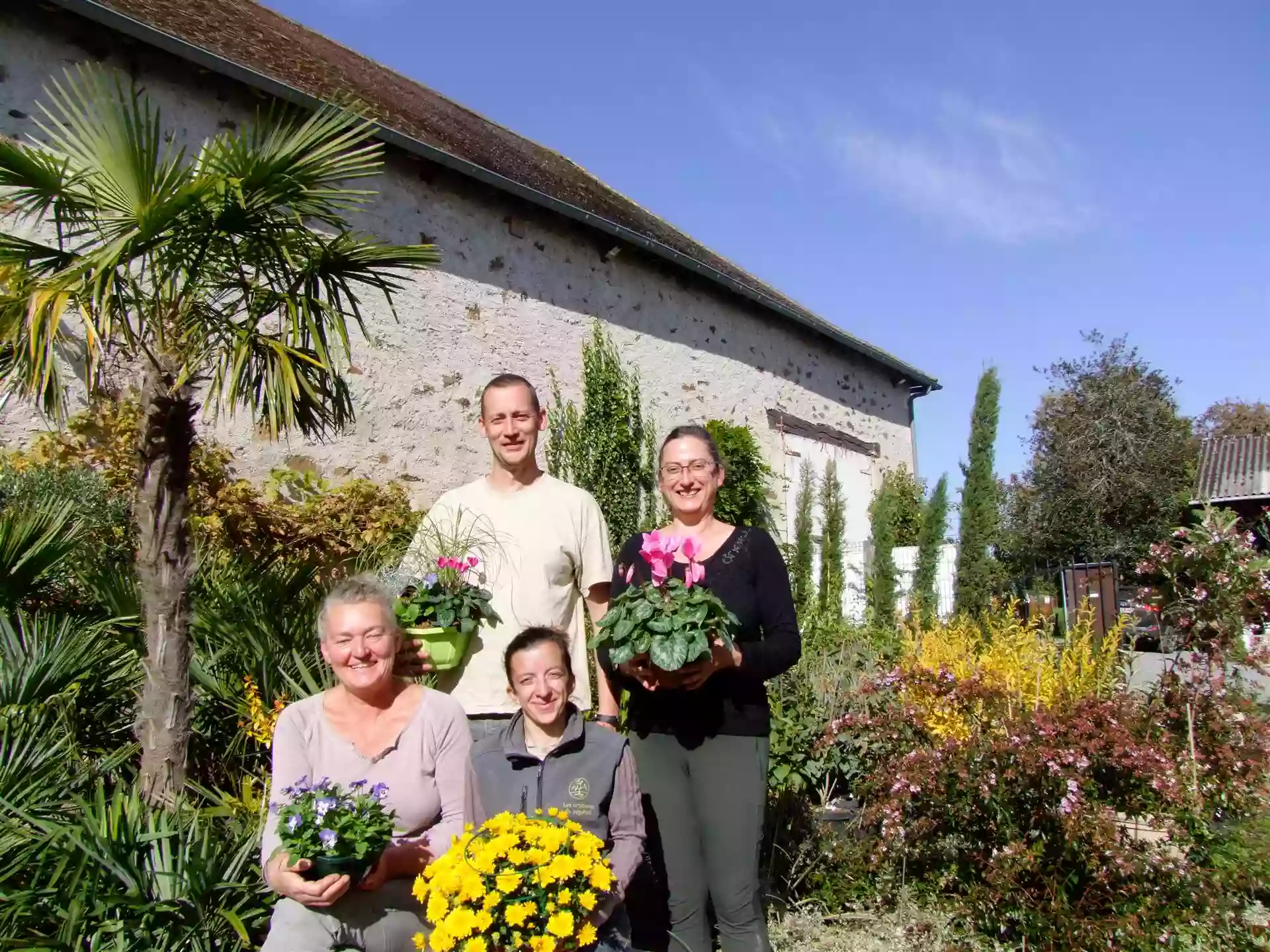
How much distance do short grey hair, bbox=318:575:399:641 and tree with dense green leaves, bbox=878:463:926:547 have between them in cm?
1130

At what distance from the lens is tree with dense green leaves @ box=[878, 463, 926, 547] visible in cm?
1330

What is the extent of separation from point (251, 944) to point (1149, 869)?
2.73 m

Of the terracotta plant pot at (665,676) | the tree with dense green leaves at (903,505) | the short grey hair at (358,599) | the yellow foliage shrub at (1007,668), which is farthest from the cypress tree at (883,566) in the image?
the short grey hair at (358,599)

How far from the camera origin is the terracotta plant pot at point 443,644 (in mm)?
2682

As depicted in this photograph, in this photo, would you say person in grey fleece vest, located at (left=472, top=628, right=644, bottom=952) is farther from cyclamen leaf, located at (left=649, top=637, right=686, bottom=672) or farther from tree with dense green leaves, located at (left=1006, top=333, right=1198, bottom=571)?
tree with dense green leaves, located at (left=1006, top=333, right=1198, bottom=571)

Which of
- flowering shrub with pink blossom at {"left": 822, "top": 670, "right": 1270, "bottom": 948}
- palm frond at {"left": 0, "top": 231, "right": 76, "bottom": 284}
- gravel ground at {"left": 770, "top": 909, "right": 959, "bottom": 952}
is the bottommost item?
gravel ground at {"left": 770, "top": 909, "right": 959, "bottom": 952}

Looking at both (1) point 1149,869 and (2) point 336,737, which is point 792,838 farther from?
(2) point 336,737

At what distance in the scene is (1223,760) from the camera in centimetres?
369

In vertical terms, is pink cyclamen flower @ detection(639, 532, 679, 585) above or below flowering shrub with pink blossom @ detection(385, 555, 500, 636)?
above

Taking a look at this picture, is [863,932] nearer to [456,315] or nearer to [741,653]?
[741,653]

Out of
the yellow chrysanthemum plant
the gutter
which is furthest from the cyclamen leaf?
the gutter

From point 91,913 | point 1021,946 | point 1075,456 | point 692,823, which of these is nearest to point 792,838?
point 1021,946

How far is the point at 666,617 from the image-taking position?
2410 mm

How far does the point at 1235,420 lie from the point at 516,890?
40072 mm
